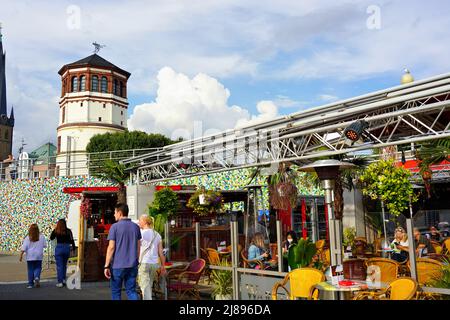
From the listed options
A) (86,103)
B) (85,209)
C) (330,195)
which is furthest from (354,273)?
(86,103)

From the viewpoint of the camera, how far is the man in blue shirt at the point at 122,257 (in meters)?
6.21

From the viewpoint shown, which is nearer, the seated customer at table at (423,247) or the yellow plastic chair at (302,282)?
the yellow plastic chair at (302,282)

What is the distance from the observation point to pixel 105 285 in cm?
1060

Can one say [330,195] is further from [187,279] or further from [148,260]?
[187,279]

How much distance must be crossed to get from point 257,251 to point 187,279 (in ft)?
6.11

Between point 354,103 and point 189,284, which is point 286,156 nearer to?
point 354,103

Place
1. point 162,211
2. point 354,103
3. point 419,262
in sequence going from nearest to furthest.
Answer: point 419,262
point 354,103
point 162,211

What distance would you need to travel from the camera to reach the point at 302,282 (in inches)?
234

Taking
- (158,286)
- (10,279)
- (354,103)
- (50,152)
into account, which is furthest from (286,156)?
(50,152)

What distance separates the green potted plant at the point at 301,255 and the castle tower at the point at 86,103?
44.4 m

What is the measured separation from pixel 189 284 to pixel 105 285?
364cm

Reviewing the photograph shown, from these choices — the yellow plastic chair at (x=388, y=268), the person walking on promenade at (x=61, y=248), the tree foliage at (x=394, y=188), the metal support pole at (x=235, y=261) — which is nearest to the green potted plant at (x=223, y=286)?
the metal support pole at (x=235, y=261)

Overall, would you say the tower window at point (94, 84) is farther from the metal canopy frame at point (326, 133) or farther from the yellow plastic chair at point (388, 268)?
the yellow plastic chair at point (388, 268)
